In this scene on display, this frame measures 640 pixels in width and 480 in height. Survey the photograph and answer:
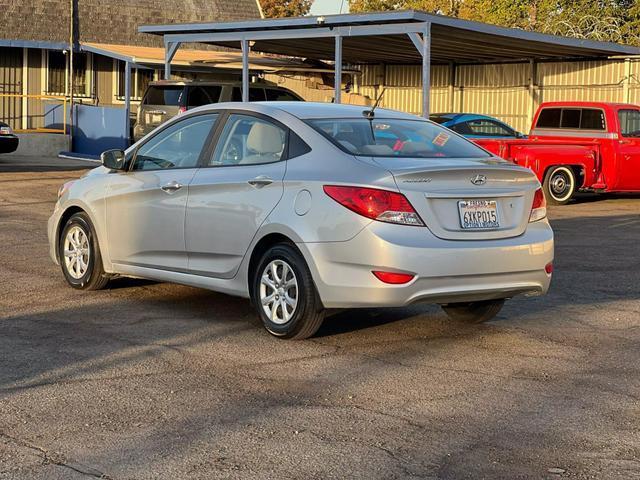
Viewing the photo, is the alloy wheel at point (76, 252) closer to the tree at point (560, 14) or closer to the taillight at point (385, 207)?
the taillight at point (385, 207)

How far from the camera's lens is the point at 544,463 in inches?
206

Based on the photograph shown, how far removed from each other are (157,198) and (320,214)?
5.91ft

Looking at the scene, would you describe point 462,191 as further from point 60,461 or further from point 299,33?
point 299,33

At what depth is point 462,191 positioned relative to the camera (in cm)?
749

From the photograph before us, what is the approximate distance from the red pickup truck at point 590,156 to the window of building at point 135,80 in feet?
65.6

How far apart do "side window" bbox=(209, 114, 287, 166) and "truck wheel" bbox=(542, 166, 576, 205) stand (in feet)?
37.7

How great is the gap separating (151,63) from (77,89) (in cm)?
725

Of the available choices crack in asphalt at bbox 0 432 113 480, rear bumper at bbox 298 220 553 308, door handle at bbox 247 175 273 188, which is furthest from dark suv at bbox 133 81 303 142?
crack in asphalt at bbox 0 432 113 480

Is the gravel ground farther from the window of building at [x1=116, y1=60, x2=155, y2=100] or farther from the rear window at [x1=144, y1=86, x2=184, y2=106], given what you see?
the window of building at [x1=116, y1=60, x2=155, y2=100]

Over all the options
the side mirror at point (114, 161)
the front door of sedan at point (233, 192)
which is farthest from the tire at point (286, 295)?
the side mirror at point (114, 161)

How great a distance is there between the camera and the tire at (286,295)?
754 cm

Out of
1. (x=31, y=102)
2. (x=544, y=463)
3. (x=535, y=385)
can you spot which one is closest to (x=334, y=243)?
(x=535, y=385)

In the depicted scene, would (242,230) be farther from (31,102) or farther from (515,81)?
(31,102)

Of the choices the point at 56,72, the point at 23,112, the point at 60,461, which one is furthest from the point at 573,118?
the point at 56,72
